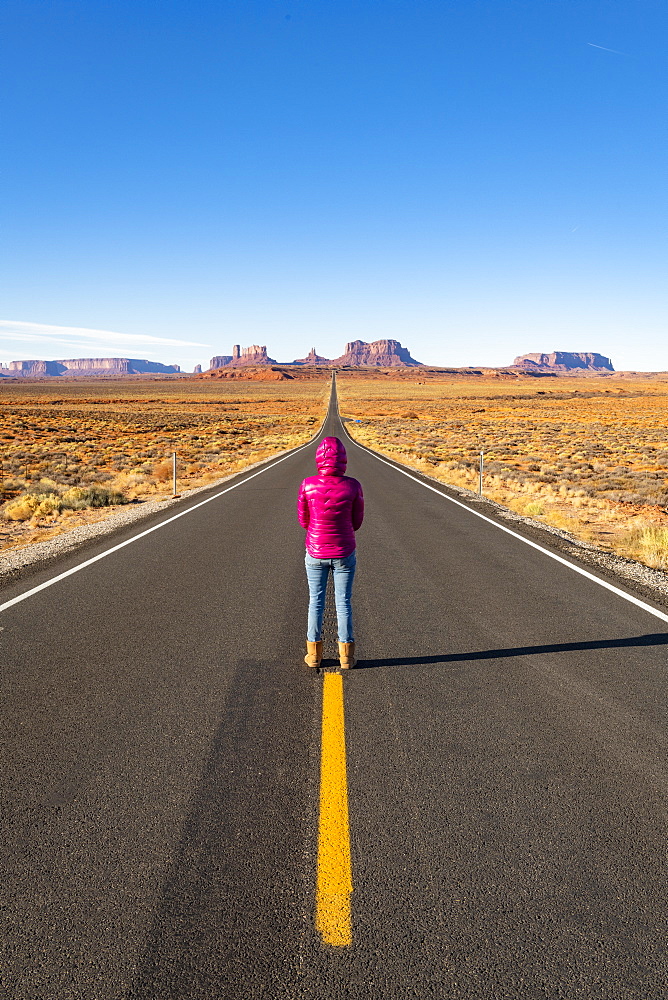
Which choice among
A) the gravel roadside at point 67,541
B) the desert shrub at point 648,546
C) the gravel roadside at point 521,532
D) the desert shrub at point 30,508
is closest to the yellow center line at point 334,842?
the gravel roadside at point 521,532

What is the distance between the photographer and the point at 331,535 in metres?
5.03

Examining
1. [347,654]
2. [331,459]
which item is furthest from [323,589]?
[331,459]

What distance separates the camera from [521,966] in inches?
90.7

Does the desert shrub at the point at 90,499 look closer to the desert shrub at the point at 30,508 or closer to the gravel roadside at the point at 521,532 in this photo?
the desert shrub at the point at 30,508

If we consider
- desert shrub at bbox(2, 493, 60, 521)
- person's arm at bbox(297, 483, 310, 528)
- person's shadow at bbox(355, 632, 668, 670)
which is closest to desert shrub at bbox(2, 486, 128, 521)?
desert shrub at bbox(2, 493, 60, 521)

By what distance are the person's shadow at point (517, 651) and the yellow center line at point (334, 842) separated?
1046mm

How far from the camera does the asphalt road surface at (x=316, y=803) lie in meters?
2.32

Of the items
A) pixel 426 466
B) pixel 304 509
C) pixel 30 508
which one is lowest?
pixel 30 508

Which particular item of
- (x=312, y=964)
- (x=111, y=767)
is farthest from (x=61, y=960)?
(x=111, y=767)

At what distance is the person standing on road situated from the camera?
16.4 feet

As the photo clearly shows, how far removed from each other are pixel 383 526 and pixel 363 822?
9448 mm

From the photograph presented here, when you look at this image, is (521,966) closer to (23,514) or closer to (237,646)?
(237,646)

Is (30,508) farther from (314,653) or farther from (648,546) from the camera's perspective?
(648,546)

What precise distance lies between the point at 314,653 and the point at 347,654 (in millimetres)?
275
